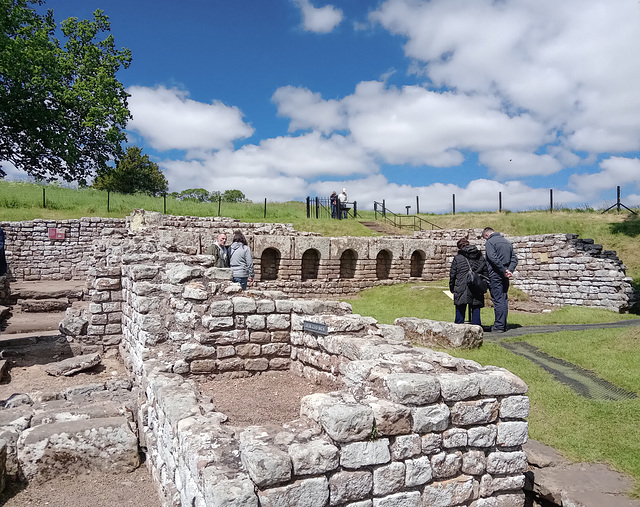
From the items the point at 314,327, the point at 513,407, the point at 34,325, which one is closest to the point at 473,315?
the point at 314,327

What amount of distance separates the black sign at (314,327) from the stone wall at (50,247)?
16.2 metres

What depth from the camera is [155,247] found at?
879 cm

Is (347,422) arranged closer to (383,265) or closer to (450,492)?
(450,492)

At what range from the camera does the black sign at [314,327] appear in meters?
5.23

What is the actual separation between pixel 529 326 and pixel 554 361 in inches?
128

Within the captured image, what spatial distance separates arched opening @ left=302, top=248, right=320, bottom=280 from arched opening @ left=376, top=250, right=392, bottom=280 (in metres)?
2.69

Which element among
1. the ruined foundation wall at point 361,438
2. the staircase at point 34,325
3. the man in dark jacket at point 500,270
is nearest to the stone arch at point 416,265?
the man in dark jacket at point 500,270

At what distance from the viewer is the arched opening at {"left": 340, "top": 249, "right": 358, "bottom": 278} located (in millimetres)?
17609

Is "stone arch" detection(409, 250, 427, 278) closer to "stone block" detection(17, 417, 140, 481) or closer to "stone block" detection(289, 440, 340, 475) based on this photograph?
"stone block" detection(17, 417, 140, 481)

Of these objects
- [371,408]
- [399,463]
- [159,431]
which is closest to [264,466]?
[371,408]

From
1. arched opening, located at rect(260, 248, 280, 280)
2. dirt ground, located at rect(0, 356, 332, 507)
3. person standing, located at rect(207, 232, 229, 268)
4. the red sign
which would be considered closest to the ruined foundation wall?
dirt ground, located at rect(0, 356, 332, 507)

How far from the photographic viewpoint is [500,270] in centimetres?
941

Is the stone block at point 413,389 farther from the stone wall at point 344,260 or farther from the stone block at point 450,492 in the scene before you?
the stone wall at point 344,260

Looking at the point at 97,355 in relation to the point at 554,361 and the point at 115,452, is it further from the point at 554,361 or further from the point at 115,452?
the point at 554,361
